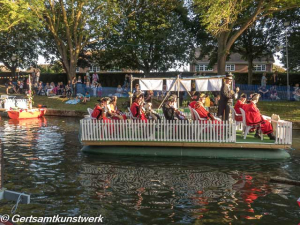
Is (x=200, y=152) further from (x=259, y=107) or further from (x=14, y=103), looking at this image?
(x=14, y=103)

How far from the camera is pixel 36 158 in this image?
1443cm

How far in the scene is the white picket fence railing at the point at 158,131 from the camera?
14.2 metres

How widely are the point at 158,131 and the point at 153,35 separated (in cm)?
2879

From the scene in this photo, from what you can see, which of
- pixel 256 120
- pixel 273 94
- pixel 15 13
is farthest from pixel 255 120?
pixel 15 13

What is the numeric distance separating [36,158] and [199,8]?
19.8 metres

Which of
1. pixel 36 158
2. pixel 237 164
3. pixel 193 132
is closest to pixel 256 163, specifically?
pixel 237 164

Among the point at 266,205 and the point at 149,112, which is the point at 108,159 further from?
the point at 266,205

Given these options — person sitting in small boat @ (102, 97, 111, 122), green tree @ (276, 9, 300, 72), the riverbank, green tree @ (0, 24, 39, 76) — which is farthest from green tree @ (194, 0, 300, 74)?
green tree @ (0, 24, 39, 76)

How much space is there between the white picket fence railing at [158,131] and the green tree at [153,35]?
27794 mm

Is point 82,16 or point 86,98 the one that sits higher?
point 82,16

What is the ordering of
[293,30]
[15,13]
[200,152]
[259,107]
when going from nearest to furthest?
[200,152]
[259,107]
[15,13]
[293,30]

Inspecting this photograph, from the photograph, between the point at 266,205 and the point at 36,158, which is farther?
the point at 36,158

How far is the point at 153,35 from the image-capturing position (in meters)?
42.0

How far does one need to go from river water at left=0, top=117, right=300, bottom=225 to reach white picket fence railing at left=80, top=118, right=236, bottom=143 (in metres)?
0.74
